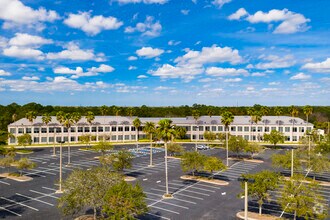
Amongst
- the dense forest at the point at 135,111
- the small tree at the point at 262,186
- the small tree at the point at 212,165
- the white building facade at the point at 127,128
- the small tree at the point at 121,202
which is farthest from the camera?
the dense forest at the point at 135,111

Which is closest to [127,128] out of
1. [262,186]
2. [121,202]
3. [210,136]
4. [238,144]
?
[210,136]

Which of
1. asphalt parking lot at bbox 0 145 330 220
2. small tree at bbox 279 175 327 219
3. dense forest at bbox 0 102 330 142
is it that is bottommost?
asphalt parking lot at bbox 0 145 330 220

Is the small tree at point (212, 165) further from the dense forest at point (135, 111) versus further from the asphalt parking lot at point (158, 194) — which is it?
the dense forest at point (135, 111)

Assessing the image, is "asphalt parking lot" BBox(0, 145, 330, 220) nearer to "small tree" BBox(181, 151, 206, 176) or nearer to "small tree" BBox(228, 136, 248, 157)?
"small tree" BBox(181, 151, 206, 176)

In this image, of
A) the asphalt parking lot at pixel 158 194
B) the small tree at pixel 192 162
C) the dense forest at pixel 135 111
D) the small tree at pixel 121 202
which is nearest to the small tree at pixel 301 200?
the asphalt parking lot at pixel 158 194

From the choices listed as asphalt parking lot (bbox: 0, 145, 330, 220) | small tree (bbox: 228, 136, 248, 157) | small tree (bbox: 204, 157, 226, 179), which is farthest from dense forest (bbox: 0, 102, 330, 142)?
small tree (bbox: 204, 157, 226, 179)

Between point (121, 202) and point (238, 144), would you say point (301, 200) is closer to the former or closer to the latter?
point (121, 202)
